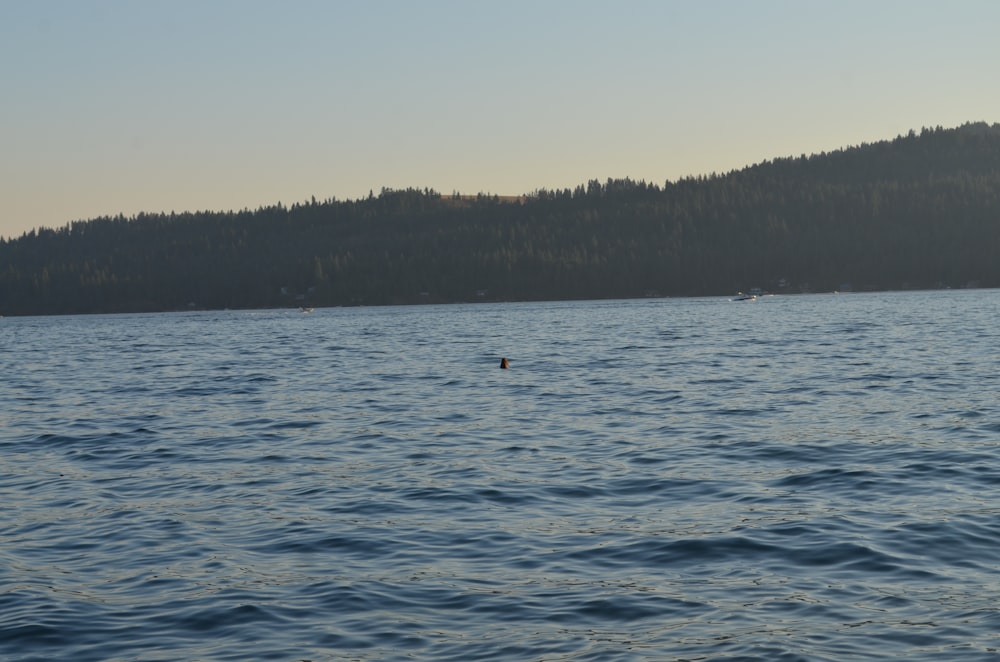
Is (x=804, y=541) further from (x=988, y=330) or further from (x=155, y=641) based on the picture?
(x=988, y=330)

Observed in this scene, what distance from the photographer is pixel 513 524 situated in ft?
68.2

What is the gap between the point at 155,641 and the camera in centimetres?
1443

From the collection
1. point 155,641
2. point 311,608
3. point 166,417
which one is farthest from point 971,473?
point 166,417

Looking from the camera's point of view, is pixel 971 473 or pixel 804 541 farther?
pixel 971 473

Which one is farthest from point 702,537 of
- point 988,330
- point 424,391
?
point 988,330

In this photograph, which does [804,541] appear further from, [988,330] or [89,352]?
[89,352]

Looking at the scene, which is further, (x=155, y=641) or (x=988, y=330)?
(x=988, y=330)

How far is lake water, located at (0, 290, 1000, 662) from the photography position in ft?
47.4

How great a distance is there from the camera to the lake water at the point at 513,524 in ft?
47.4

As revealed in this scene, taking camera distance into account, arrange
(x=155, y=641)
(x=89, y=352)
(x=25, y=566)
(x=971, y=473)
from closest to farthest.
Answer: (x=155, y=641) → (x=25, y=566) → (x=971, y=473) → (x=89, y=352)

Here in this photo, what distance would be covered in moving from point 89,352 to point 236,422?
2389 inches

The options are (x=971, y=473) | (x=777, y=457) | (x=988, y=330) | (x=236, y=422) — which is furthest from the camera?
(x=988, y=330)

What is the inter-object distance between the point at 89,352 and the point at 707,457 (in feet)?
250

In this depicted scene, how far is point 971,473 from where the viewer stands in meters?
24.7
